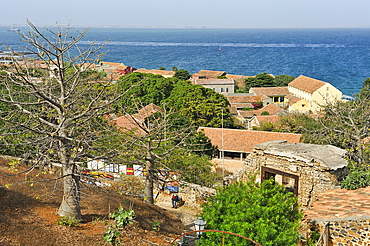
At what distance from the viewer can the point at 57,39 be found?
400 inches

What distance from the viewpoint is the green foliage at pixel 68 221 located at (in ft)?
35.5

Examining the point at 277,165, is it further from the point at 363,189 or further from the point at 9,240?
the point at 9,240

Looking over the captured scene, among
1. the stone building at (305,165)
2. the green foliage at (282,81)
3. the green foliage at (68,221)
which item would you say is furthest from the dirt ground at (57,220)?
the green foliage at (282,81)

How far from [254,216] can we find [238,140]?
2674 cm

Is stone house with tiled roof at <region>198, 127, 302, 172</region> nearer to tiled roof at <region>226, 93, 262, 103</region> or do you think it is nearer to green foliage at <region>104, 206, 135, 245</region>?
green foliage at <region>104, 206, 135, 245</region>

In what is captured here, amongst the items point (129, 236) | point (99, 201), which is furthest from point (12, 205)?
point (129, 236)

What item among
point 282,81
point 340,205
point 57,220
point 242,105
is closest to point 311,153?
point 340,205

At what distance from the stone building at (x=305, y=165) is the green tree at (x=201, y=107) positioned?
2280 centimetres

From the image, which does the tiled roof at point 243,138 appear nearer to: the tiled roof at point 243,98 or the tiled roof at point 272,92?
the tiled roof at point 243,98

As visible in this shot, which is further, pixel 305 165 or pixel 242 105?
pixel 242 105

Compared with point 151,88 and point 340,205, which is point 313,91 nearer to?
point 151,88

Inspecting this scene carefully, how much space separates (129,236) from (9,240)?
3685 mm

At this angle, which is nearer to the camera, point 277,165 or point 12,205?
point 12,205

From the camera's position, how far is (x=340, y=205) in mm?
13203
